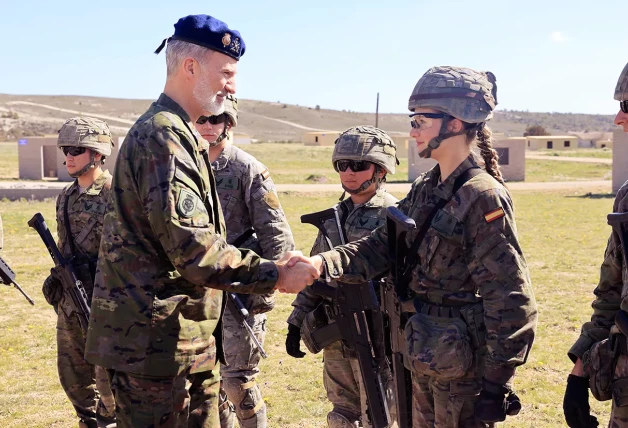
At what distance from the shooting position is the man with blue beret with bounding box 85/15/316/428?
3105 mm

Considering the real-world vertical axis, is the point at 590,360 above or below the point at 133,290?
below

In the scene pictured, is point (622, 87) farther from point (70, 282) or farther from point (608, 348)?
point (70, 282)

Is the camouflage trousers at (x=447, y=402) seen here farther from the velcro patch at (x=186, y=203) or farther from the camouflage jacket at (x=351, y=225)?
the velcro patch at (x=186, y=203)

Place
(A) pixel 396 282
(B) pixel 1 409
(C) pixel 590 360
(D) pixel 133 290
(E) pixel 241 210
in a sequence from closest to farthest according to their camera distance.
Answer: (D) pixel 133 290, (C) pixel 590 360, (A) pixel 396 282, (E) pixel 241 210, (B) pixel 1 409

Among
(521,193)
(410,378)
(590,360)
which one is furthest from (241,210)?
(521,193)

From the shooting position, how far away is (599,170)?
42.7m

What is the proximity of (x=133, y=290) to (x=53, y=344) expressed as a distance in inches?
251

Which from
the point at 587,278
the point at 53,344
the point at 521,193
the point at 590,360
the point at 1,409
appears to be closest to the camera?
the point at 590,360

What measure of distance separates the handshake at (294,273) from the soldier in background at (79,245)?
2.28 meters

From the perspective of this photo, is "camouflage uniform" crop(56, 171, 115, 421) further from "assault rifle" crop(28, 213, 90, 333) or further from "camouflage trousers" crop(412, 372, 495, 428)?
"camouflage trousers" crop(412, 372, 495, 428)

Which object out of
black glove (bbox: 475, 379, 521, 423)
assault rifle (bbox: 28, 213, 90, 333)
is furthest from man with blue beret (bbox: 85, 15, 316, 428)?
assault rifle (bbox: 28, 213, 90, 333)

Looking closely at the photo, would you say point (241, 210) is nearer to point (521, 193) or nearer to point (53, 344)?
point (53, 344)

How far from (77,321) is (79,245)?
56cm

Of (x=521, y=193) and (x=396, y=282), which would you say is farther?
(x=521, y=193)
